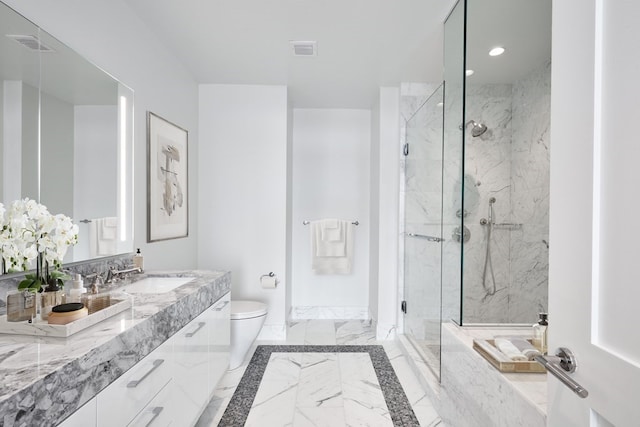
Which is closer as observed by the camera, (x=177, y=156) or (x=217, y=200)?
(x=177, y=156)

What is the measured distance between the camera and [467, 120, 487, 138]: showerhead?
74.2 inches

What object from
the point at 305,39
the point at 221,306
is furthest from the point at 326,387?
the point at 305,39

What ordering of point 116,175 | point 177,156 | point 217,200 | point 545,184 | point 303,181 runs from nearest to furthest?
point 116,175 → point 545,184 → point 177,156 → point 217,200 → point 303,181

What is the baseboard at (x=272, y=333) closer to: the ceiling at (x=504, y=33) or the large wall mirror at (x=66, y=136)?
the large wall mirror at (x=66, y=136)

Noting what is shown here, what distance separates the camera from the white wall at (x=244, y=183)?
3.07 metres

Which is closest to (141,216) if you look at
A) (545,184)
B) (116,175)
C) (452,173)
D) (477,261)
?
(116,175)

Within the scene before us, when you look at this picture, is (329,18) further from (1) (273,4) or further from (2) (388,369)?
(2) (388,369)

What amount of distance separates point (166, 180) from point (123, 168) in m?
0.51

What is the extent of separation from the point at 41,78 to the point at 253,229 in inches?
74.8

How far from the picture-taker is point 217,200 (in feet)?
10.1

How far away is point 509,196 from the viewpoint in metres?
2.29

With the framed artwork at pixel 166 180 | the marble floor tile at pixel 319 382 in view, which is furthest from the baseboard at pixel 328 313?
the framed artwork at pixel 166 180

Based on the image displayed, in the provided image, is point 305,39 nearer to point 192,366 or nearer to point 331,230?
point 331,230

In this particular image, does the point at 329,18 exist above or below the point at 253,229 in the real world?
above
